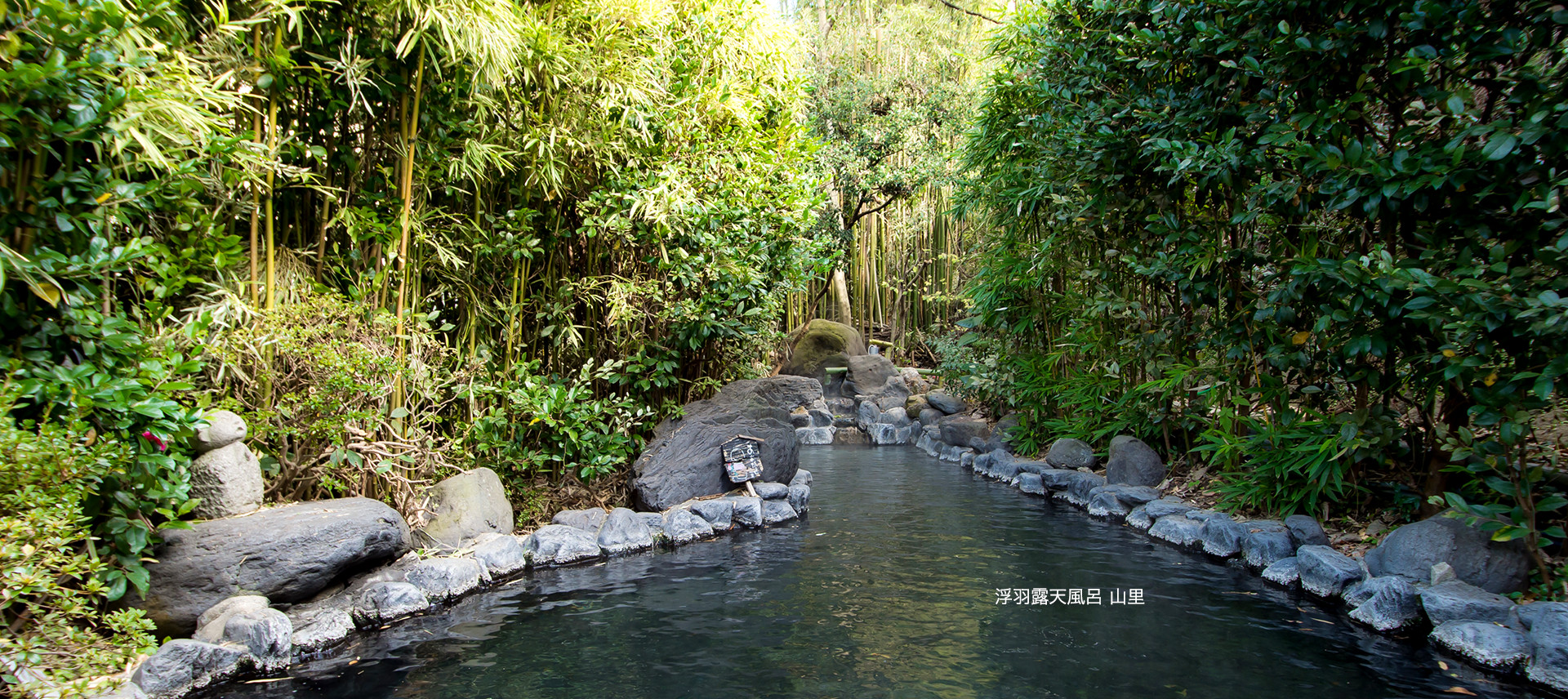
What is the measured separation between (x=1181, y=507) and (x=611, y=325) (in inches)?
135

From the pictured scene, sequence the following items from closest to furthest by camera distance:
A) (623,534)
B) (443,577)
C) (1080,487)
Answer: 1. (443,577)
2. (623,534)
3. (1080,487)

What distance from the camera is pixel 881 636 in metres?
3.04

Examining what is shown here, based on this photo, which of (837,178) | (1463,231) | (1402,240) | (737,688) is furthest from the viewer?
(837,178)

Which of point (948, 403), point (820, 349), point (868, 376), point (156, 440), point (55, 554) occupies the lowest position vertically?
point (55, 554)

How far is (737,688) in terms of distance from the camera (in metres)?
2.59

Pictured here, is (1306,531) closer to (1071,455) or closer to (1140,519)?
(1140,519)

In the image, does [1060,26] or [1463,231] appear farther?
[1060,26]

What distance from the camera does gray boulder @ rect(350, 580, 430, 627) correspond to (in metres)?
3.13

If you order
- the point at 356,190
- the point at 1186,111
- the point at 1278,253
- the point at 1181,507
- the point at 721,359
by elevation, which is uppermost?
the point at 1186,111

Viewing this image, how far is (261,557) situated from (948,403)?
7.24 meters


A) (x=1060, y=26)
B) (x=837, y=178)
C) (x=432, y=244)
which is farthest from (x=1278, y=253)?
(x=837, y=178)

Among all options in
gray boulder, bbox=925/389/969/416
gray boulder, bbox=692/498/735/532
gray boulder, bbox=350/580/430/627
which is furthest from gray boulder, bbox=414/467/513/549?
gray boulder, bbox=925/389/969/416

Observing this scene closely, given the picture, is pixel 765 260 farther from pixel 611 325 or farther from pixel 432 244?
pixel 432 244

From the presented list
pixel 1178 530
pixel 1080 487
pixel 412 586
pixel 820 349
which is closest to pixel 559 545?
pixel 412 586
